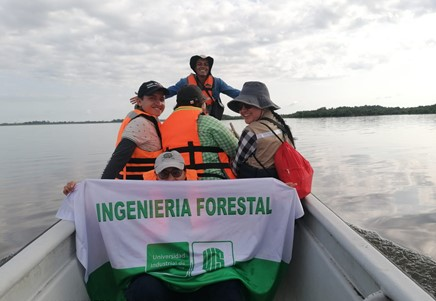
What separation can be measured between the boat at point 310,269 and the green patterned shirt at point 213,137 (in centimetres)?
81

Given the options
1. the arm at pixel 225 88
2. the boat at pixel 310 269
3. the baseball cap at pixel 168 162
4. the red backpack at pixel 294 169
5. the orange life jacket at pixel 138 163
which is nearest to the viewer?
the boat at pixel 310 269

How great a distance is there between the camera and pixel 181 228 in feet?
8.57

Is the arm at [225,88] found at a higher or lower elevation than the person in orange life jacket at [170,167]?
higher

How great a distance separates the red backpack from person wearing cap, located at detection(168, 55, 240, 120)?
260 cm

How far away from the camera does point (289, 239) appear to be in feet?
8.86

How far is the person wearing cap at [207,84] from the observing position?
5270 millimetres

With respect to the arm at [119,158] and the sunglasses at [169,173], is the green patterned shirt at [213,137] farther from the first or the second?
the arm at [119,158]

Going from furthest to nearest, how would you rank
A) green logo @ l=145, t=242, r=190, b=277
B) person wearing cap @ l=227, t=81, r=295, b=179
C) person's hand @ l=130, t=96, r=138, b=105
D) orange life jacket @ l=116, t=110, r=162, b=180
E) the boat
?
person's hand @ l=130, t=96, r=138, b=105 → orange life jacket @ l=116, t=110, r=162, b=180 → person wearing cap @ l=227, t=81, r=295, b=179 → green logo @ l=145, t=242, r=190, b=277 → the boat

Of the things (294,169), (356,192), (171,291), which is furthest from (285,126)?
(356,192)

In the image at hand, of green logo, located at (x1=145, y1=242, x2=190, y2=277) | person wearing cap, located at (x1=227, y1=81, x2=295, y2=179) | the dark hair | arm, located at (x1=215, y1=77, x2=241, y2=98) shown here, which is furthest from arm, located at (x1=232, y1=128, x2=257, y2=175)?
→ arm, located at (x1=215, y1=77, x2=241, y2=98)

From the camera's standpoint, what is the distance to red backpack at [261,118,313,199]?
2885 mm

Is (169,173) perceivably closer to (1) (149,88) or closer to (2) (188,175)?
(2) (188,175)

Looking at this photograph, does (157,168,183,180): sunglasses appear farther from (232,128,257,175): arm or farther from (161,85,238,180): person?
(232,128,257,175): arm

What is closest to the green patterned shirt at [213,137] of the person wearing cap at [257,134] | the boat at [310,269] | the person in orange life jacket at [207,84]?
the person wearing cap at [257,134]
